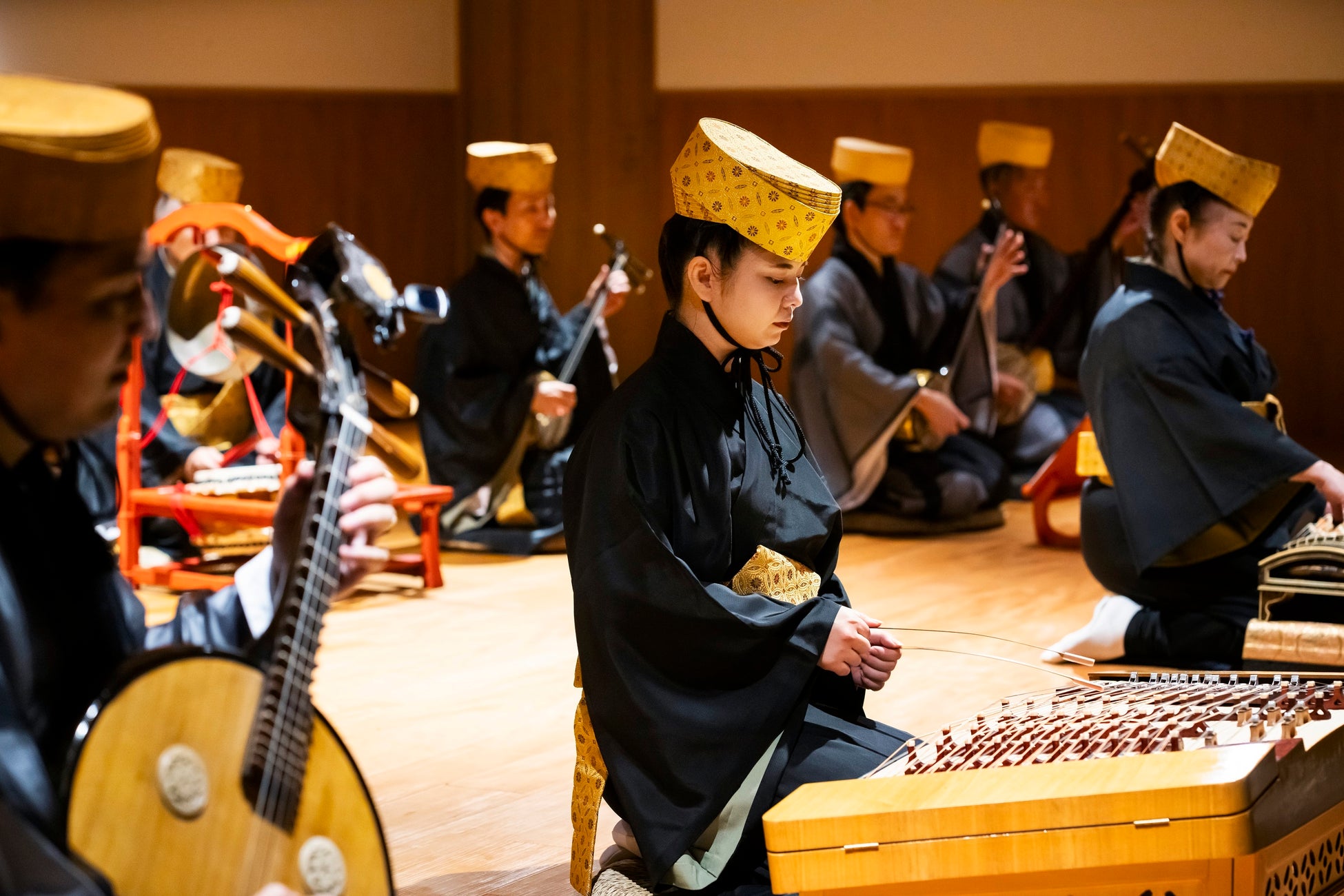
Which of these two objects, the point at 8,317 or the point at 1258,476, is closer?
the point at 8,317

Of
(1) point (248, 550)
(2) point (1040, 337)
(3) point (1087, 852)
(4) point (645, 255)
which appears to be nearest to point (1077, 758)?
(3) point (1087, 852)

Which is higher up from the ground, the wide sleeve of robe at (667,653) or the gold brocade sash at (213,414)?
the wide sleeve of robe at (667,653)

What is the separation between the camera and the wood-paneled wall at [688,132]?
9.74 meters

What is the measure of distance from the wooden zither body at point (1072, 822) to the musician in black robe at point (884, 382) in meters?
4.75

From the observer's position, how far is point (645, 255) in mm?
10344

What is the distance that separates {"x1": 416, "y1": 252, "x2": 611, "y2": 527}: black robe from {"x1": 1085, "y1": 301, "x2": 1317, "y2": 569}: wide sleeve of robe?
280 centimetres

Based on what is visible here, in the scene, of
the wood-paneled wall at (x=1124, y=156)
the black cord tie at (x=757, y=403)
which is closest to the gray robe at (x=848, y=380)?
the wood-paneled wall at (x=1124, y=156)

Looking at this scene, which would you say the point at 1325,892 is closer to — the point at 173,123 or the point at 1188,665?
the point at 1188,665

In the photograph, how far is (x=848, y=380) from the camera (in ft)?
22.6

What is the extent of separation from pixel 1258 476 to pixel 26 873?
3596 millimetres

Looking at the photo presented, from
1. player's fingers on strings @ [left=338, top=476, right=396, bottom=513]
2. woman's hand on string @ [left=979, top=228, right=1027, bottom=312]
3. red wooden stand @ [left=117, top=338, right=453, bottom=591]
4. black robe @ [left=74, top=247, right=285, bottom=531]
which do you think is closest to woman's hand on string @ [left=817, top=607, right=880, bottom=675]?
player's fingers on strings @ [left=338, top=476, right=396, bottom=513]

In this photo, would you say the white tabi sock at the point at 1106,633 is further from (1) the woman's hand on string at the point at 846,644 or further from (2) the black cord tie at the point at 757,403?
(1) the woman's hand on string at the point at 846,644

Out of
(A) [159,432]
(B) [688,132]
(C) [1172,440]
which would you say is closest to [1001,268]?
(C) [1172,440]

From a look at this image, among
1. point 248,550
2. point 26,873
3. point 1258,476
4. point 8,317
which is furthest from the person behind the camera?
point 248,550
